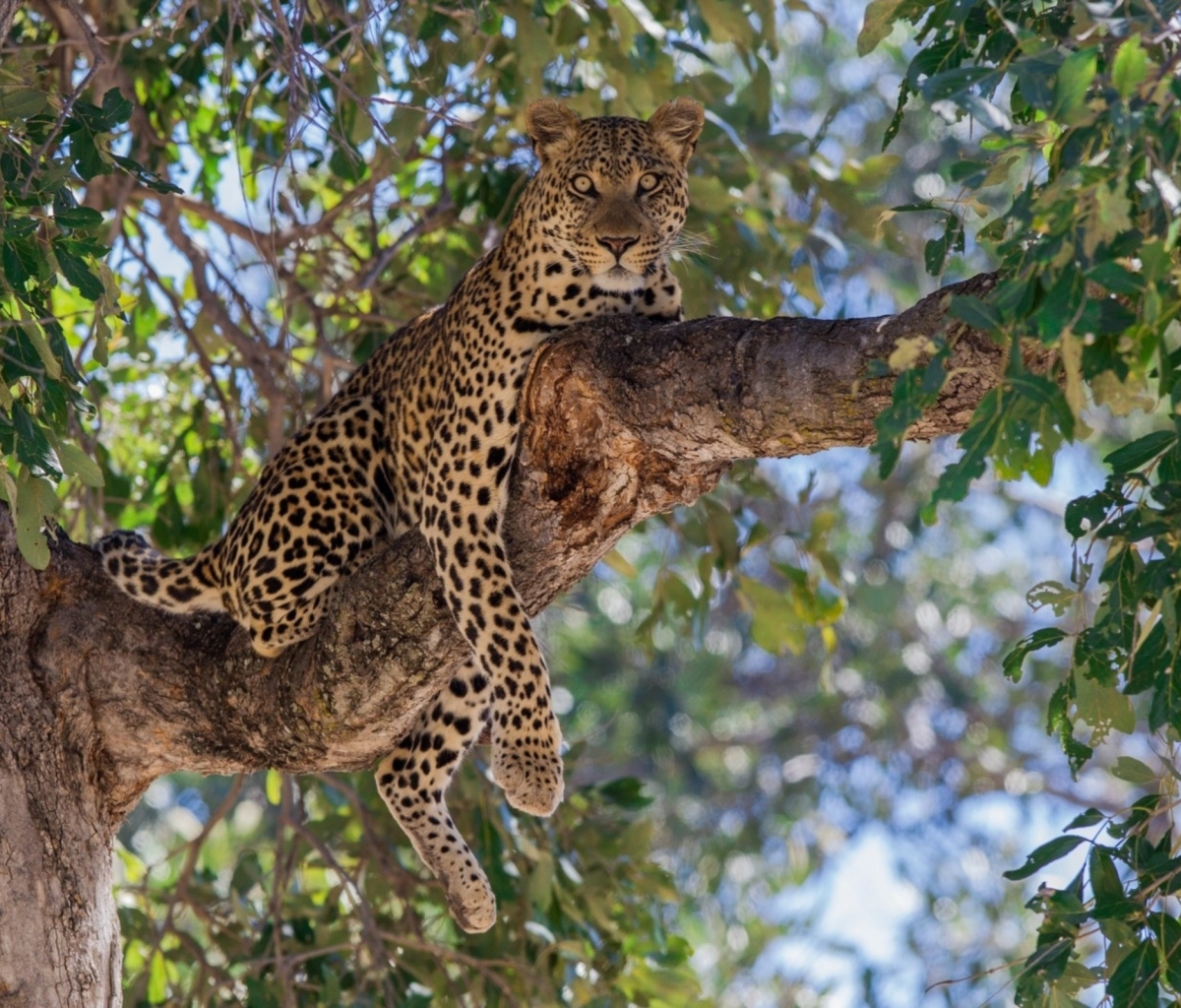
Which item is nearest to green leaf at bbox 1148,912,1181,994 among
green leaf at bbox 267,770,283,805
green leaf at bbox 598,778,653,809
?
green leaf at bbox 598,778,653,809

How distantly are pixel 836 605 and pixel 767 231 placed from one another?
5.54ft

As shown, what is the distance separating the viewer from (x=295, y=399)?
22.8 feet

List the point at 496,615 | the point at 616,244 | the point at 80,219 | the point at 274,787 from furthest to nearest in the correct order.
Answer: the point at 274,787
the point at 616,244
the point at 496,615
the point at 80,219

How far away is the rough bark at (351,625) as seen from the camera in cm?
405

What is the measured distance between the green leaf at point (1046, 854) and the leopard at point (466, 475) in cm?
179

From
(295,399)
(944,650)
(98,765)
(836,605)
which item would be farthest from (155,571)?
(944,650)

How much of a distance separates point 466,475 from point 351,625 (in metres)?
0.56

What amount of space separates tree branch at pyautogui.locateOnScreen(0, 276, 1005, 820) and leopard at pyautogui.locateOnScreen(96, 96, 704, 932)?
0.13 m

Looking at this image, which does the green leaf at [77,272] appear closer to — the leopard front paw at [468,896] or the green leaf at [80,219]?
the green leaf at [80,219]

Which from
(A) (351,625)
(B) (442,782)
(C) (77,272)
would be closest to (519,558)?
(A) (351,625)

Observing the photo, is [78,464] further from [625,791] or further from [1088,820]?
[625,791]

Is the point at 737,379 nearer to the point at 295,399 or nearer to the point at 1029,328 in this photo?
the point at 1029,328

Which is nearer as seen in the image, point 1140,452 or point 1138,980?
point 1140,452

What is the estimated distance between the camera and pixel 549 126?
5633 mm
